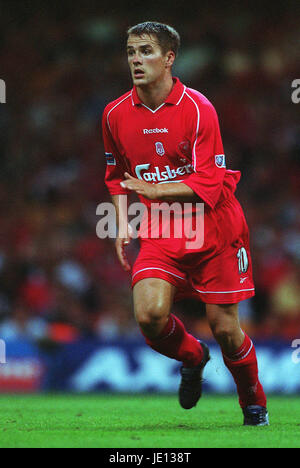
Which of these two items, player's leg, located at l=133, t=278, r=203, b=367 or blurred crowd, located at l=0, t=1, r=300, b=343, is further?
blurred crowd, located at l=0, t=1, r=300, b=343

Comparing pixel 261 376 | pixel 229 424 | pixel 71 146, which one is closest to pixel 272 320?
pixel 261 376

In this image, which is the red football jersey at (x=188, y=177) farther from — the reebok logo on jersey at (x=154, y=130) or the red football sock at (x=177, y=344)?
the red football sock at (x=177, y=344)

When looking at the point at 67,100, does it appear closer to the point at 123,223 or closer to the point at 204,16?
the point at 204,16

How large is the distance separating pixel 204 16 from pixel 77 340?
26.9 feet

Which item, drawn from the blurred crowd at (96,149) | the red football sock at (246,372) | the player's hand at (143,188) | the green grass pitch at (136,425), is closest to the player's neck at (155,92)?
the player's hand at (143,188)

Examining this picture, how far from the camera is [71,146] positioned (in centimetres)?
1480

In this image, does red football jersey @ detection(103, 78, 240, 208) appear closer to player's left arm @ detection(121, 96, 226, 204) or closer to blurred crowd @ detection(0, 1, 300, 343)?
player's left arm @ detection(121, 96, 226, 204)

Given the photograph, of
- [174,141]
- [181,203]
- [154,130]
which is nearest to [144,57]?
[154,130]

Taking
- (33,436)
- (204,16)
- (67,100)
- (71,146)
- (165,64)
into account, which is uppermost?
(204,16)

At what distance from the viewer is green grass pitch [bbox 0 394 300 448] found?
4.89 meters

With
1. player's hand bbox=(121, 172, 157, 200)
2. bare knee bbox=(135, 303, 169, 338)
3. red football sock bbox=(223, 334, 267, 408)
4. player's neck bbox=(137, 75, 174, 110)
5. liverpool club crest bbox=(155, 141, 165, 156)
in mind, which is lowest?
red football sock bbox=(223, 334, 267, 408)

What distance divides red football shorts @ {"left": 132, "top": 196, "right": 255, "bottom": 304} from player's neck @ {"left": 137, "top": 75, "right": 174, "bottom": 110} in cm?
81

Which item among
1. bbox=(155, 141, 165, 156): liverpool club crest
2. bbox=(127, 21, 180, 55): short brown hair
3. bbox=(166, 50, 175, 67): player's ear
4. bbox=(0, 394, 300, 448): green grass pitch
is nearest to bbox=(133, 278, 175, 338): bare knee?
bbox=(0, 394, 300, 448): green grass pitch

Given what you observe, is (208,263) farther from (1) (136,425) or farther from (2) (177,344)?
(1) (136,425)
